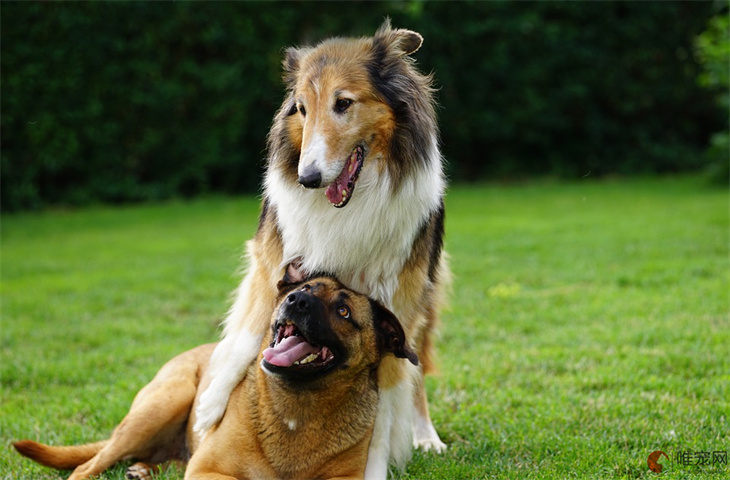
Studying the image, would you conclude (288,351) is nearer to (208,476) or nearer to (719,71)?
(208,476)

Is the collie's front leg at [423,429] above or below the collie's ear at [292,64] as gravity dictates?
below

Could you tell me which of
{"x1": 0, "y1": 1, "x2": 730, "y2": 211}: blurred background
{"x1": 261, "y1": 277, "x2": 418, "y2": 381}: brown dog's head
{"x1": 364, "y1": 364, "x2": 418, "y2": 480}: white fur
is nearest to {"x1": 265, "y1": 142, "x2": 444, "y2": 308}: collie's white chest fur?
{"x1": 261, "y1": 277, "x2": 418, "y2": 381}: brown dog's head

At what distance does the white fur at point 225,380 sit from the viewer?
4418mm

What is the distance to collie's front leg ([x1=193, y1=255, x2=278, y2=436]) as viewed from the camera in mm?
4422

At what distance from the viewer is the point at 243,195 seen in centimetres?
1673

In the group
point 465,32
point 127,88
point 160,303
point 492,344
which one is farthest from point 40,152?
point 492,344

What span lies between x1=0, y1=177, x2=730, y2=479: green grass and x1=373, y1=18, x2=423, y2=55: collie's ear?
7.07ft

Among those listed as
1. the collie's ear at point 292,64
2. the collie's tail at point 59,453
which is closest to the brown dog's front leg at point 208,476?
the collie's tail at point 59,453

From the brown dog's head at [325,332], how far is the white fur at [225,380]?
9.8 inches

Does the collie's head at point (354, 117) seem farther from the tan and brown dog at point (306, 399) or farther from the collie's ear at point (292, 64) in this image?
the tan and brown dog at point (306, 399)

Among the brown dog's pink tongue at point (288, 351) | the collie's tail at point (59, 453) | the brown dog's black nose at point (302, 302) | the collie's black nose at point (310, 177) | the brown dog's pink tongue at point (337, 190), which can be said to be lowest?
the collie's tail at point (59, 453)

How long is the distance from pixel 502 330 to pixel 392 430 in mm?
2851

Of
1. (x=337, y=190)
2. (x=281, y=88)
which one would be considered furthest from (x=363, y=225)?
(x=281, y=88)

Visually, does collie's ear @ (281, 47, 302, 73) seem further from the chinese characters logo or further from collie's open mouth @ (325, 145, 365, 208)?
the chinese characters logo
